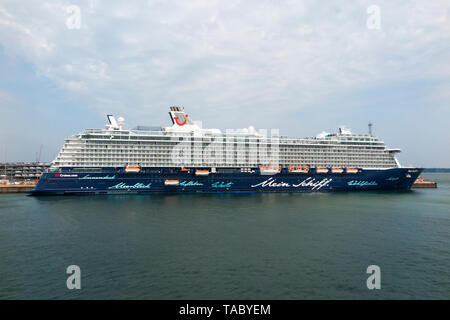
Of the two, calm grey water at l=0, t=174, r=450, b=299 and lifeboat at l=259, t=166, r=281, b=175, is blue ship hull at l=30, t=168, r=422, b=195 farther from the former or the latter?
calm grey water at l=0, t=174, r=450, b=299

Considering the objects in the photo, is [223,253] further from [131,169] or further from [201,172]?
[131,169]

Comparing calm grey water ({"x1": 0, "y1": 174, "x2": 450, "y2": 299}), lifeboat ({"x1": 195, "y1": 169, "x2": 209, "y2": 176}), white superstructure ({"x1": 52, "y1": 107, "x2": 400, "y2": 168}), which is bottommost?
calm grey water ({"x1": 0, "y1": 174, "x2": 450, "y2": 299})

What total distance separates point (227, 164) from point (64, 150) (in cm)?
2665

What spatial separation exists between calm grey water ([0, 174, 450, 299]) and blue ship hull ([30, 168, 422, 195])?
12102 mm

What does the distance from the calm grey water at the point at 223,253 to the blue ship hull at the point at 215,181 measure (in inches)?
476

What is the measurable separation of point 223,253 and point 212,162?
100 feet

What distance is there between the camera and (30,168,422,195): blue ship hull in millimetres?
41969

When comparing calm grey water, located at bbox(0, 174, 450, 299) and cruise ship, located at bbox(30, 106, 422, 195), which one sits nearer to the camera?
calm grey water, located at bbox(0, 174, 450, 299)

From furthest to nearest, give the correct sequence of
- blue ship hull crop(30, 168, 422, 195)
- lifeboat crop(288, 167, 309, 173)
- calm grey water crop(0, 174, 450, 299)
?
1. lifeboat crop(288, 167, 309, 173)
2. blue ship hull crop(30, 168, 422, 195)
3. calm grey water crop(0, 174, 450, 299)

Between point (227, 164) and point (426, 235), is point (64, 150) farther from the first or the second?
point (426, 235)

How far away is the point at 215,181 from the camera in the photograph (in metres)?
46.0

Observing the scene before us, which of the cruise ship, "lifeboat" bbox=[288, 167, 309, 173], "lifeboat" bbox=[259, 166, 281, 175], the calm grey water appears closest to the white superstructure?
the cruise ship

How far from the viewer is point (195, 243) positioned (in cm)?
1888

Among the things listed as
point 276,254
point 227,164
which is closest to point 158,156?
point 227,164
